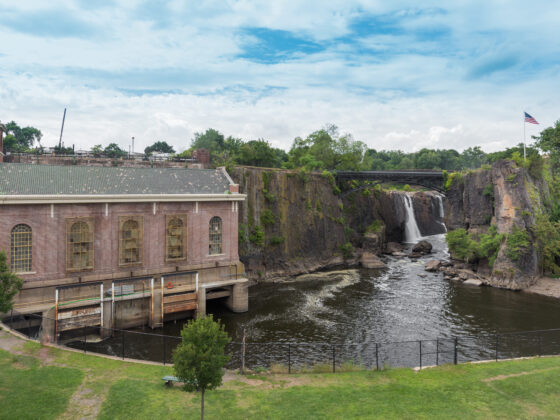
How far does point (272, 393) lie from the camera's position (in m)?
15.1

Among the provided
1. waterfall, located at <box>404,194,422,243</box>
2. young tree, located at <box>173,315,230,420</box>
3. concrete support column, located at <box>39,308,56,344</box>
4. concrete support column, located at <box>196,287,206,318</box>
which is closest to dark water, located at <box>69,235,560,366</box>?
concrete support column, located at <box>196,287,206,318</box>

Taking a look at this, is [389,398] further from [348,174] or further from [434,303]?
[348,174]

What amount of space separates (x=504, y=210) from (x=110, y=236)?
42016mm

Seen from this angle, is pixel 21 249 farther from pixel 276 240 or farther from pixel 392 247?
pixel 392 247

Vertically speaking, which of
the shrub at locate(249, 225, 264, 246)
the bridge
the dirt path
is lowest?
the dirt path

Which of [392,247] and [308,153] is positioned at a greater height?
[308,153]

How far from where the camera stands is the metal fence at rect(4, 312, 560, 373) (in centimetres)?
2188

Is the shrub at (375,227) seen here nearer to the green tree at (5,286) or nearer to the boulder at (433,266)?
the boulder at (433,266)

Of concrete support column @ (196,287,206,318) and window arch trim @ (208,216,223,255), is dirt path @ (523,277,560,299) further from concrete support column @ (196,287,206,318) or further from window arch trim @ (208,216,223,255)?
concrete support column @ (196,287,206,318)

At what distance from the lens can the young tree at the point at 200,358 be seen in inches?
467

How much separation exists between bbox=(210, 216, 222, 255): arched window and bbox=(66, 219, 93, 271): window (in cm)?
902

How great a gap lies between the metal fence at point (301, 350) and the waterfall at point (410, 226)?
49.1 metres

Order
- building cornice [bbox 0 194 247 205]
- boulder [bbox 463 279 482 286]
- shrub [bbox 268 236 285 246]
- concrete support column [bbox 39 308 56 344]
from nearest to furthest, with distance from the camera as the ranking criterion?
1. concrete support column [bbox 39 308 56 344]
2. building cornice [bbox 0 194 247 205]
3. boulder [bbox 463 279 482 286]
4. shrub [bbox 268 236 285 246]

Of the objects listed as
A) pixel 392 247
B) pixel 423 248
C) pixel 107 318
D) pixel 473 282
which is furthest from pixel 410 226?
pixel 107 318
